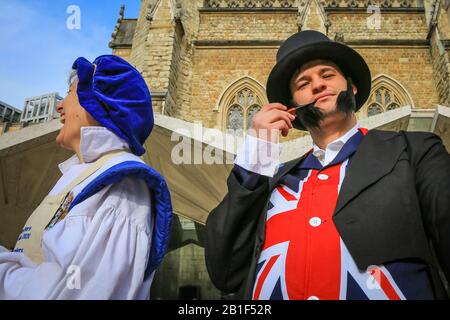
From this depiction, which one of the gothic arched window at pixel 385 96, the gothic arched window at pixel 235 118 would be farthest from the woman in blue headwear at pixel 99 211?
the gothic arched window at pixel 385 96

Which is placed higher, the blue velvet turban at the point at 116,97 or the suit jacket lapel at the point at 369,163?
the blue velvet turban at the point at 116,97

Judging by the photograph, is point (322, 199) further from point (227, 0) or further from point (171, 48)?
point (227, 0)

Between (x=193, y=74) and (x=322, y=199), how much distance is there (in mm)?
10364

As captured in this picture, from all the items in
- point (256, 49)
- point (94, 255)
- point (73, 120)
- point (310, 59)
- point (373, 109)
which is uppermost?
point (256, 49)

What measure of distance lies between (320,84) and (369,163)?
0.48m

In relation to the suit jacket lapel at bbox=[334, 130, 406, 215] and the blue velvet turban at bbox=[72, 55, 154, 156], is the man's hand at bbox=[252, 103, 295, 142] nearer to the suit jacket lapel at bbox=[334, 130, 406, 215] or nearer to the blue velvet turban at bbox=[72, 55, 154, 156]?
the suit jacket lapel at bbox=[334, 130, 406, 215]

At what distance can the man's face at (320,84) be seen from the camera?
56.7 inches

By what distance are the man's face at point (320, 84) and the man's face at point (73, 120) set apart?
3.56ft

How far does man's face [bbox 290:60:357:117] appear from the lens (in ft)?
4.73

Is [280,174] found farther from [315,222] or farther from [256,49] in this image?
[256,49]

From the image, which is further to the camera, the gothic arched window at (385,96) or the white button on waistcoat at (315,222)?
the gothic arched window at (385,96)

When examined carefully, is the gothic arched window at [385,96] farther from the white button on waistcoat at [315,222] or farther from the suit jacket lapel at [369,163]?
the white button on waistcoat at [315,222]

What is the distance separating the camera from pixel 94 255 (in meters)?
1.05

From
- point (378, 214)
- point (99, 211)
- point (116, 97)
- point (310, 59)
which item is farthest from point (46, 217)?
point (310, 59)
